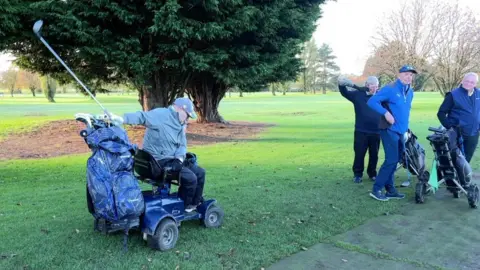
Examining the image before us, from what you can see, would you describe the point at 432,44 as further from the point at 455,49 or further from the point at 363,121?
the point at 363,121

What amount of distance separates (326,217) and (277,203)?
97cm

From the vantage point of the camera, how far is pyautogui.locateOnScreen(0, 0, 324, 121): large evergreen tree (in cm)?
1269

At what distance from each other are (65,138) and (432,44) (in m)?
34.9

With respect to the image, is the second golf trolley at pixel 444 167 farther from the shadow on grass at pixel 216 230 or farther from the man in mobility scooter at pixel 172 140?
the man in mobility scooter at pixel 172 140

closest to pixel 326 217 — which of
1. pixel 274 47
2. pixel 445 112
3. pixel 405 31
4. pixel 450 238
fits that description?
pixel 450 238

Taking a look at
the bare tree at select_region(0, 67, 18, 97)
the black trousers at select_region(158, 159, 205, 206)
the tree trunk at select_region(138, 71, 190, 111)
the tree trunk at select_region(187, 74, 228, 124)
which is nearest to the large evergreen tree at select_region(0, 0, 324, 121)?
the tree trunk at select_region(138, 71, 190, 111)

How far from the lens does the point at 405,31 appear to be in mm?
44062

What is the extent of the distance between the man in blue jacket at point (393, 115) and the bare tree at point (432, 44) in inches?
1307

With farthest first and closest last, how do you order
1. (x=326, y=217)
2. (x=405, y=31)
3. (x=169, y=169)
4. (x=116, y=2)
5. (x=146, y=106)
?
1. (x=405, y=31)
2. (x=146, y=106)
3. (x=116, y=2)
4. (x=326, y=217)
5. (x=169, y=169)

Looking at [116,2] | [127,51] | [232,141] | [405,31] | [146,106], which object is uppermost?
[405,31]

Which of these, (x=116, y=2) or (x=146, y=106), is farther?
(x=146, y=106)

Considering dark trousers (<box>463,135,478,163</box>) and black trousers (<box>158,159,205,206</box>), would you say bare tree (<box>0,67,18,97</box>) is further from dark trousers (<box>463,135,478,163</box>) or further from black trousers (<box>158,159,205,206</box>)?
black trousers (<box>158,159,205,206</box>)

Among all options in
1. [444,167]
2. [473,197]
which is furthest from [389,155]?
[473,197]

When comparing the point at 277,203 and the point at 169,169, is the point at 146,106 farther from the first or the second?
the point at 169,169
